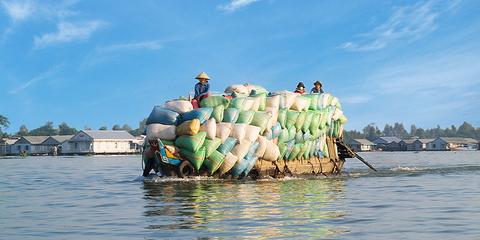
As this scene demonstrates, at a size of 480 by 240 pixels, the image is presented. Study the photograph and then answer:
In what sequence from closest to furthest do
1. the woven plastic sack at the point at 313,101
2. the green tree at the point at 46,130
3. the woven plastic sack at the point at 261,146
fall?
the woven plastic sack at the point at 261,146 → the woven plastic sack at the point at 313,101 → the green tree at the point at 46,130

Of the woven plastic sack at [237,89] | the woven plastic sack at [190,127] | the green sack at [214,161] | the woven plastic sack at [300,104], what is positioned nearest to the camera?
the woven plastic sack at [190,127]

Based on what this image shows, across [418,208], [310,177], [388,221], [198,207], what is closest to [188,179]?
[310,177]

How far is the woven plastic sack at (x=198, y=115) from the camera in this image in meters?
17.6

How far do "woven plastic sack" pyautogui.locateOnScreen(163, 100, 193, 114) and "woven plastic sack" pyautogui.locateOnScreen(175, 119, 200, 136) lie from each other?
60 cm

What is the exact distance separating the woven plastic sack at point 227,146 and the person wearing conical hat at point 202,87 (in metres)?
1.69

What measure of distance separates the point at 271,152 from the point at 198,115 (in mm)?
2925

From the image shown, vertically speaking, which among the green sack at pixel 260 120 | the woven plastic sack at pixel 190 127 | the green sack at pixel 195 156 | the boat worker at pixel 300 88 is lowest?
the green sack at pixel 195 156

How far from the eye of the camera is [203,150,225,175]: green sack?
17812mm

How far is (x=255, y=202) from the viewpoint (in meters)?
12.2

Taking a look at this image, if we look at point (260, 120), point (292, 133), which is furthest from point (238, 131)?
point (292, 133)

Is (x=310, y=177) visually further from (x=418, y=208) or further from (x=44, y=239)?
(x=44, y=239)

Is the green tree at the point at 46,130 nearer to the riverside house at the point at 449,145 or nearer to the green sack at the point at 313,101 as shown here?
the riverside house at the point at 449,145

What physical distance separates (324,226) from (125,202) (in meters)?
5.17

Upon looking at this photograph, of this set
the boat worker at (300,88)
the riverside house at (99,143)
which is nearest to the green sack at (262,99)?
the boat worker at (300,88)
